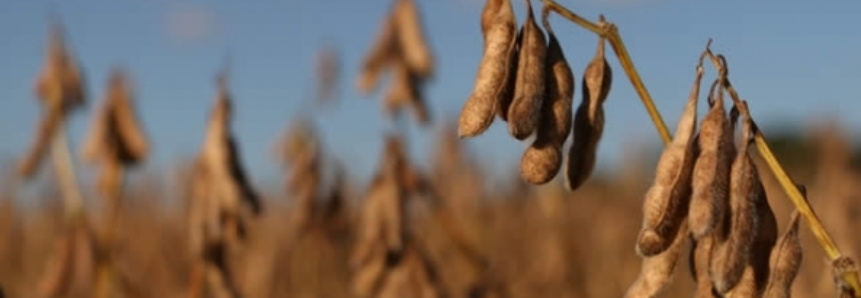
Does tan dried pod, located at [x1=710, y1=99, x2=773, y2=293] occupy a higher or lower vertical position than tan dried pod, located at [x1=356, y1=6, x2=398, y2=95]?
lower

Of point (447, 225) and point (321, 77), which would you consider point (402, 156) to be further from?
point (321, 77)

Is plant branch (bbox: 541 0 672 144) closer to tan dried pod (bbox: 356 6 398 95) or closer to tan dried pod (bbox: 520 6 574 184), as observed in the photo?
tan dried pod (bbox: 520 6 574 184)

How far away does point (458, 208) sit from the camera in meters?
3.74

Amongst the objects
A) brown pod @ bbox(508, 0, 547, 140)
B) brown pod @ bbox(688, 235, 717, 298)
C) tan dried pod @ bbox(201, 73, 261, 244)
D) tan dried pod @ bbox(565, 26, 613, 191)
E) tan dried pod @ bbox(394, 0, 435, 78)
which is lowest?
brown pod @ bbox(688, 235, 717, 298)

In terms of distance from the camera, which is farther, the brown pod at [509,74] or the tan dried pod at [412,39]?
the tan dried pod at [412,39]

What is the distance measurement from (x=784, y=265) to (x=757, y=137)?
0.09 metres

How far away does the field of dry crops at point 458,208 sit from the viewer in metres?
0.92

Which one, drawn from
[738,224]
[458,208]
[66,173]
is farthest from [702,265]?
[458,208]

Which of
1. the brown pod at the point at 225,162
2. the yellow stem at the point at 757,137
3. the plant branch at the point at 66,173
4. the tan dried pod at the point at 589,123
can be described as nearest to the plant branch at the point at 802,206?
the yellow stem at the point at 757,137

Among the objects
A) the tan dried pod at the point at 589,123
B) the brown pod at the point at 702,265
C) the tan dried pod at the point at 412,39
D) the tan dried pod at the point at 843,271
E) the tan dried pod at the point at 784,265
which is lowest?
the tan dried pod at the point at 843,271

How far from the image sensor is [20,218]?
5.07 m

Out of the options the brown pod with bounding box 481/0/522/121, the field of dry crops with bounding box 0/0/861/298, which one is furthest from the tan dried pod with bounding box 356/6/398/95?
the brown pod with bounding box 481/0/522/121

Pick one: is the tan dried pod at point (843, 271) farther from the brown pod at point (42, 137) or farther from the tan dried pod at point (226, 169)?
the brown pod at point (42, 137)

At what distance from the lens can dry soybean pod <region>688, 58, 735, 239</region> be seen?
0.89 metres
